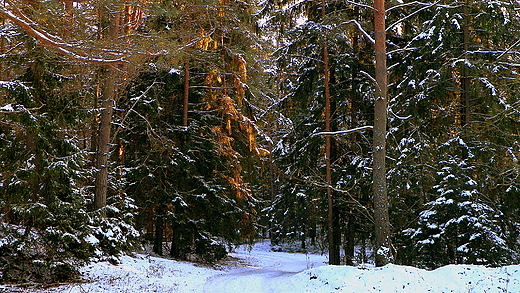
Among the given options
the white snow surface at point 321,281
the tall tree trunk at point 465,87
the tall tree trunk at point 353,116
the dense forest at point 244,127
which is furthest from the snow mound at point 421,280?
the tall tree trunk at point 353,116

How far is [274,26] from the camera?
17078 millimetres

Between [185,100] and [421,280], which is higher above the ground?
[185,100]

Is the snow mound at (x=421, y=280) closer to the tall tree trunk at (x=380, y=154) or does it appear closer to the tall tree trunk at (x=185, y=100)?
the tall tree trunk at (x=380, y=154)

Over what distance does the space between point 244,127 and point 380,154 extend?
8.20 m

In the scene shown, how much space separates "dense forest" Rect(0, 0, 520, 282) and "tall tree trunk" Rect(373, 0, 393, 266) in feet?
0.18

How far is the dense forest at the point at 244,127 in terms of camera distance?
27.8 ft

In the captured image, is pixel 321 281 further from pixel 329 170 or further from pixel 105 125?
pixel 105 125

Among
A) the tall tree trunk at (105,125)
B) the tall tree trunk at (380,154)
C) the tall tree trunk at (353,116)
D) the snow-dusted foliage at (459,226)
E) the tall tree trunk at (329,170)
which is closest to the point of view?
the tall tree trunk at (380,154)

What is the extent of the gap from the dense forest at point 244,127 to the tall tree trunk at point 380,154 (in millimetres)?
54

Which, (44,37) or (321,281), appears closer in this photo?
(44,37)

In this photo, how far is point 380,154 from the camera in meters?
11.0

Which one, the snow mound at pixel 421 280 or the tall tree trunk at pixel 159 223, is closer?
the snow mound at pixel 421 280

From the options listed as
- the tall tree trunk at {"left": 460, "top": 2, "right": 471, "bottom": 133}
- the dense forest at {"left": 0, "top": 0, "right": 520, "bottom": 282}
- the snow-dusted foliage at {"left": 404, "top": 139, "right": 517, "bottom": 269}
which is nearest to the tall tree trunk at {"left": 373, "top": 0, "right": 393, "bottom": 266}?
the dense forest at {"left": 0, "top": 0, "right": 520, "bottom": 282}

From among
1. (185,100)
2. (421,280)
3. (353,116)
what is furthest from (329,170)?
(421,280)
